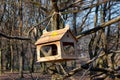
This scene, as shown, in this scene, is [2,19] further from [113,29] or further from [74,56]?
[74,56]

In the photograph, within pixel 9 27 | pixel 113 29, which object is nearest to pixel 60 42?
pixel 113 29

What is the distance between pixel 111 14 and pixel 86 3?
11409 millimetres

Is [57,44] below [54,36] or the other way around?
below

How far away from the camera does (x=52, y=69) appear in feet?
15.4

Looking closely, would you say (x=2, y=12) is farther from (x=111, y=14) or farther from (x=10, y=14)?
(x=111, y=14)


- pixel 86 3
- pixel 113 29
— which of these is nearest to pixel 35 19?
pixel 113 29

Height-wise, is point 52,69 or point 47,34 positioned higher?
point 47,34

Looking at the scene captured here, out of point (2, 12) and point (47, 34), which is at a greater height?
point (2, 12)

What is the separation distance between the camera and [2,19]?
24359mm

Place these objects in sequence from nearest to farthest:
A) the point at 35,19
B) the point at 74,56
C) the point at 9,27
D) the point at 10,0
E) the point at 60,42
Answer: the point at 60,42, the point at 74,56, the point at 10,0, the point at 35,19, the point at 9,27

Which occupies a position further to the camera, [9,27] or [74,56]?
[9,27]

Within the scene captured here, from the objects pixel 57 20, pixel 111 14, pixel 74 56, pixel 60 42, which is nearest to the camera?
pixel 60 42

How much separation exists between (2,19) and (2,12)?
3.45ft

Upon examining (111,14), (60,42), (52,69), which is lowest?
(52,69)
